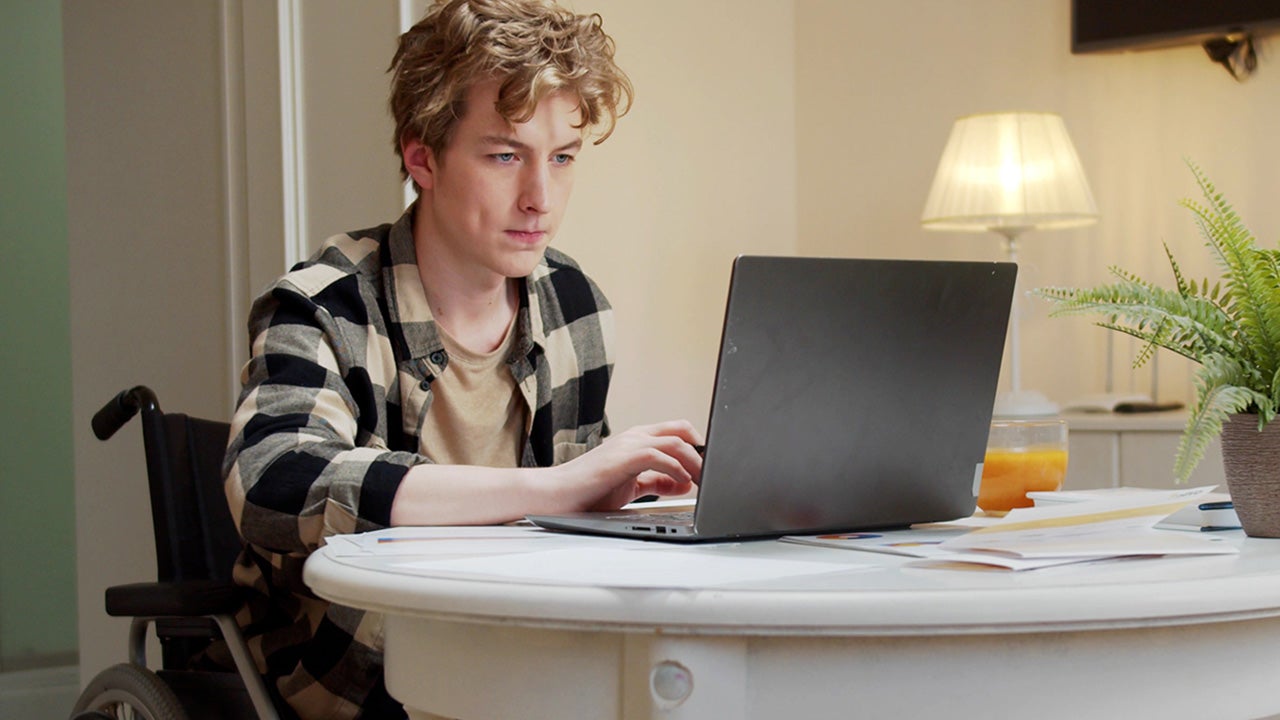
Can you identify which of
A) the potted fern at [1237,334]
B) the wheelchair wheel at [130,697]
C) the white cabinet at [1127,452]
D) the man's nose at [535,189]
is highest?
the man's nose at [535,189]

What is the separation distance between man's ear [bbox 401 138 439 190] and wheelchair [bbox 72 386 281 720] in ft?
1.35

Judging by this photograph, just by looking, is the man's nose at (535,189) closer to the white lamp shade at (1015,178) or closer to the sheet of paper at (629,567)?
the sheet of paper at (629,567)

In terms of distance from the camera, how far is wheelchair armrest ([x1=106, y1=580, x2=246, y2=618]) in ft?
4.54

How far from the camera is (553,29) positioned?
5.15 ft

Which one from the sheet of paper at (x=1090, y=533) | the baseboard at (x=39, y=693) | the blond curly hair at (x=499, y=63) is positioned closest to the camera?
the sheet of paper at (x=1090, y=533)

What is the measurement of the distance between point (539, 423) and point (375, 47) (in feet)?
3.39

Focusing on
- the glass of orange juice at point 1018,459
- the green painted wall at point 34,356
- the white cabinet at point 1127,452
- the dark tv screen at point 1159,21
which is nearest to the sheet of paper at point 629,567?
the glass of orange juice at point 1018,459

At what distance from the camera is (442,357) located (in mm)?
1563

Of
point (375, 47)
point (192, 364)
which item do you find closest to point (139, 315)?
point (192, 364)

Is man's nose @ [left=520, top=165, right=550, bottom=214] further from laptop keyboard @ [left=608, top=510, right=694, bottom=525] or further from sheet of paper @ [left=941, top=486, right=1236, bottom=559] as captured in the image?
sheet of paper @ [left=941, top=486, right=1236, bottom=559]

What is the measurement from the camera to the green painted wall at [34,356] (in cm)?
380

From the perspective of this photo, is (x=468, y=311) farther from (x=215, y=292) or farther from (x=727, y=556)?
(x=215, y=292)

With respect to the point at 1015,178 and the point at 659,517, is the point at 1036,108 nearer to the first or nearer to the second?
the point at 1015,178

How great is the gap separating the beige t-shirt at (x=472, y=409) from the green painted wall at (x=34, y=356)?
8.77 ft
